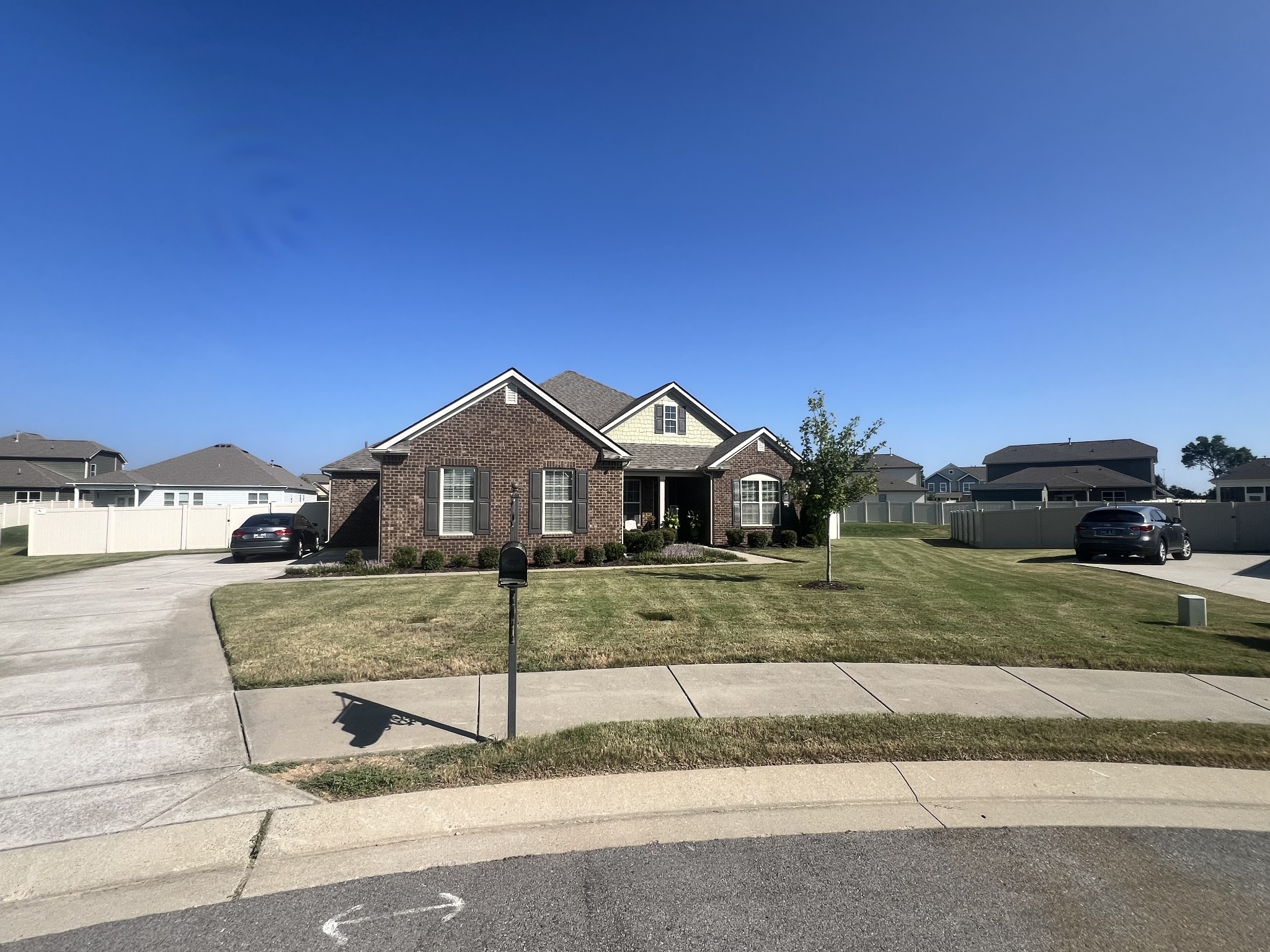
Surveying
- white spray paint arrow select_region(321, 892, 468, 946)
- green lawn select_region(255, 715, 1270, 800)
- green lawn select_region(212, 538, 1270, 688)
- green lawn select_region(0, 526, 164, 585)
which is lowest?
white spray paint arrow select_region(321, 892, 468, 946)

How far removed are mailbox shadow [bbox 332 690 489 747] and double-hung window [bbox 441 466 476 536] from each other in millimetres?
11840

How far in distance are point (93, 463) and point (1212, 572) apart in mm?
73914

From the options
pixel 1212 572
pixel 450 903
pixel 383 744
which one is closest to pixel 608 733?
pixel 383 744

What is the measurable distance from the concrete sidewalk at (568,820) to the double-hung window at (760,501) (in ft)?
62.6

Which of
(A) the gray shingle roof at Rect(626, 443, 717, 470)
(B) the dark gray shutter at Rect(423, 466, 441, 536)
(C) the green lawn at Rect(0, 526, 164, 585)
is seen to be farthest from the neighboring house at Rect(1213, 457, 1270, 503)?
(C) the green lawn at Rect(0, 526, 164, 585)

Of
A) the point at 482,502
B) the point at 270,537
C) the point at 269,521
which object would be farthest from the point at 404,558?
the point at 269,521

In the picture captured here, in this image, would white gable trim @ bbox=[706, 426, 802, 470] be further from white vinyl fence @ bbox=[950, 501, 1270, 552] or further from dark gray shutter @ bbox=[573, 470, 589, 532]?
white vinyl fence @ bbox=[950, 501, 1270, 552]

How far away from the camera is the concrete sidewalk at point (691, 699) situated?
5668 mm

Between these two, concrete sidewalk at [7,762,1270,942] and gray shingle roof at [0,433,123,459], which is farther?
gray shingle roof at [0,433,123,459]

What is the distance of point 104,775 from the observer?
4855 millimetres

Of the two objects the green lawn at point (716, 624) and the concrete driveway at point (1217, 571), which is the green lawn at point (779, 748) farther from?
the concrete driveway at point (1217, 571)

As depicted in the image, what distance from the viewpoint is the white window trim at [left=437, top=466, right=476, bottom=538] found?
58.7 feet

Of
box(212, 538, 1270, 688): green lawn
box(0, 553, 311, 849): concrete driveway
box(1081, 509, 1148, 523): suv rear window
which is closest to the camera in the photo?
box(0, 553, 311, 849): concrete driveway

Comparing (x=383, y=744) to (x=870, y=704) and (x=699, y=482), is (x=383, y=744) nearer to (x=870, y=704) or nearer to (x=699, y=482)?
(x=870, y=704)
